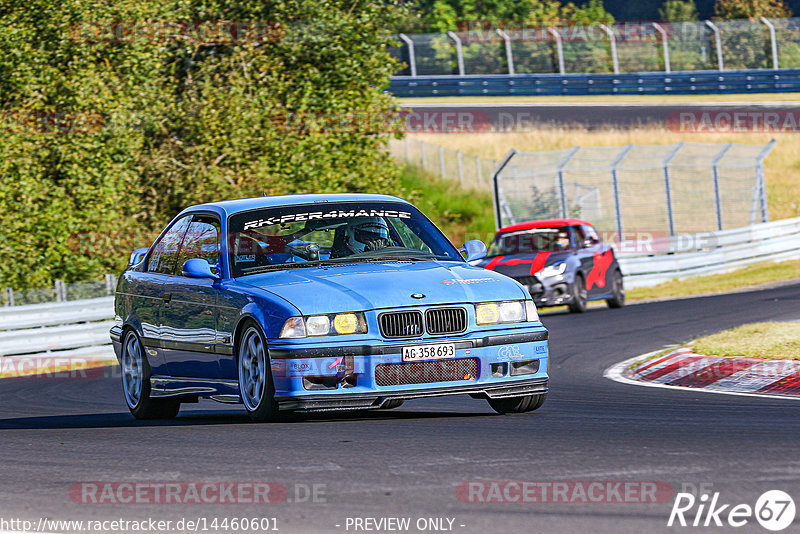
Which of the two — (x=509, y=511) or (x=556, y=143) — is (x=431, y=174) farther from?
(x=509, y=511)

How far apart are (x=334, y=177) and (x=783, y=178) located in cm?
2083

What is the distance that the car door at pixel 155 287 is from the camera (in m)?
10.0

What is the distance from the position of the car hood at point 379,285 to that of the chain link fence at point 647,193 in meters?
22.1

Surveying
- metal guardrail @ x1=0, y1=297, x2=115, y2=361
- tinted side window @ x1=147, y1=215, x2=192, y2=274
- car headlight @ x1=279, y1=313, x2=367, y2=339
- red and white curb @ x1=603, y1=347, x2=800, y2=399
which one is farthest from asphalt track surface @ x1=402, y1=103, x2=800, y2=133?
car headlight @ x1=279, y1=313, x2=367, y2=339

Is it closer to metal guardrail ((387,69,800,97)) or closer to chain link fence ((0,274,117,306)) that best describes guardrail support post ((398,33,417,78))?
metal guardrail ((387,69,800,97))

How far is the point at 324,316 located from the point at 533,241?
1521cm

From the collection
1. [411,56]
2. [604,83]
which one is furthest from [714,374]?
[411,56]

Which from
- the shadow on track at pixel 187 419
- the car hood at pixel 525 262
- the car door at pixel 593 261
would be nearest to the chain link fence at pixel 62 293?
the car hood at pixel 525 262

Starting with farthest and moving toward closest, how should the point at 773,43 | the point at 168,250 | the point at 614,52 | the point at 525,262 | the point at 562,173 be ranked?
the point at 614,52
the point at 773,43
the point at 562,173
the point at 525,262
the point at 168,250

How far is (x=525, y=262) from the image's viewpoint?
22.1 metres

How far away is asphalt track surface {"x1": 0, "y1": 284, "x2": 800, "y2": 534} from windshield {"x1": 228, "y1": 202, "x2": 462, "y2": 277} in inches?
44.4

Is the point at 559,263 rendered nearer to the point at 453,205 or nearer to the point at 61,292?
the point at 61,292

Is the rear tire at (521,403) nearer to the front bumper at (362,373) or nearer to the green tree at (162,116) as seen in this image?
the front bumper at (362,373)

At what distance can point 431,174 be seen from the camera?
41.5 meters
